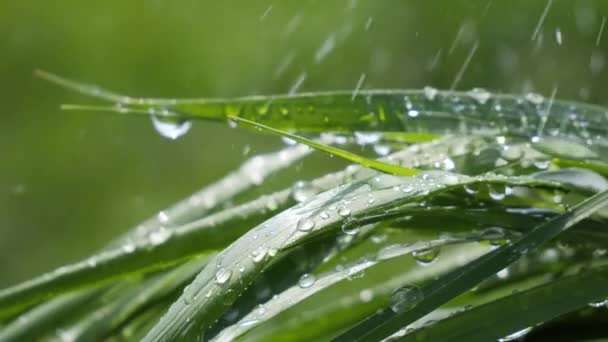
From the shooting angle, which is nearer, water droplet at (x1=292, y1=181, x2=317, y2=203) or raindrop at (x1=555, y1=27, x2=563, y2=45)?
water droplet at (x1=292, y1=181, x2=317, y2=203)

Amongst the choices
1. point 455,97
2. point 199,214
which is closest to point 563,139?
point 455,97

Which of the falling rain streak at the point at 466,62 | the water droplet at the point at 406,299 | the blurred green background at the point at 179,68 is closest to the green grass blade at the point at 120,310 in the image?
the water droplet at the point at 406,299

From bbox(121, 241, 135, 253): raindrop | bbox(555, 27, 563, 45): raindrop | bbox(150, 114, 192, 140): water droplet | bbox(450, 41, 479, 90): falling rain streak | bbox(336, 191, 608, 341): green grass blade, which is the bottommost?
bbox(336, 191, 608, 341): green grass blade

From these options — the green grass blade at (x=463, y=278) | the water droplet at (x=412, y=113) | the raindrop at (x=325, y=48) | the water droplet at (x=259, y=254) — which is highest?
the raindrop at (x=325, y=48)

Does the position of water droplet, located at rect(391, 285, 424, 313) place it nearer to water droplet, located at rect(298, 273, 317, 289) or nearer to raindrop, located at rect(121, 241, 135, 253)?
water droplet, located at rect(298, 273, 317, 289)

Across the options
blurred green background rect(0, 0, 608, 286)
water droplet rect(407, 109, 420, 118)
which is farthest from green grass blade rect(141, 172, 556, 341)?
blurred green background rect(0, 0, 608, 286)

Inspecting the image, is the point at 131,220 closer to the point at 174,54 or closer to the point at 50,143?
the point at 50,143

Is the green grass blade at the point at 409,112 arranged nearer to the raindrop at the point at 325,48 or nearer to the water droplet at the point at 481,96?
the water droplet at the point at 481,96
